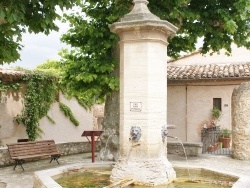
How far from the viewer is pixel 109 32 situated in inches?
414

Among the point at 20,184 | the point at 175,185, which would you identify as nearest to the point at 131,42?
the point at 175,185

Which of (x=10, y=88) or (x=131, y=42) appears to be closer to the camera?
(x=131, y=42)

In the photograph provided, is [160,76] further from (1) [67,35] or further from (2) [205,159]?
(2) [205,159]

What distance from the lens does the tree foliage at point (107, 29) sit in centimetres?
1012

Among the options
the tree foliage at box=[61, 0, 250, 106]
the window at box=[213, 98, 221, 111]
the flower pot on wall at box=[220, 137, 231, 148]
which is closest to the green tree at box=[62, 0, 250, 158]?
the tree foliage at box=[61, 0, 250, 106]

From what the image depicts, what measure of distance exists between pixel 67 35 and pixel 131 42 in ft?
14.8

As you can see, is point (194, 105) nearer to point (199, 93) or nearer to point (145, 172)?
point (199, 93)

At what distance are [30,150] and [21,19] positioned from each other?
15.5ft

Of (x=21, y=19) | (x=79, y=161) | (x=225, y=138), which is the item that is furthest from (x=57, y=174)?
(x=225, y=138)

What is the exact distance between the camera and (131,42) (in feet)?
23.1

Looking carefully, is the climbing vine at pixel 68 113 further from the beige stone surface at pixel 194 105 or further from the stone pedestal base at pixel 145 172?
the stone pedestal base at pixel 145 172

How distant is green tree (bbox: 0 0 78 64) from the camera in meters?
6.80

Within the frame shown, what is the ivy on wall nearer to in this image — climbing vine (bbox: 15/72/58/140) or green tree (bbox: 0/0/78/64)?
climbing vine (bbox: 15/72/58/140)

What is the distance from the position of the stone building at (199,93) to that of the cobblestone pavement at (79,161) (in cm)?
429
